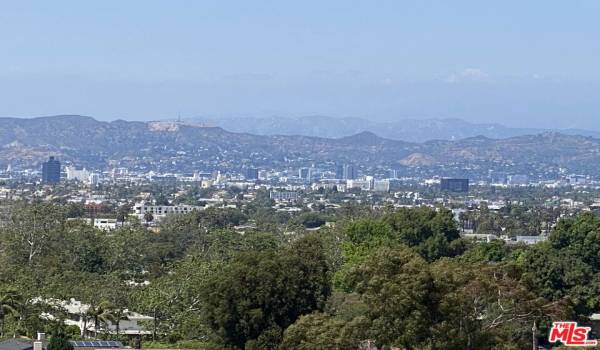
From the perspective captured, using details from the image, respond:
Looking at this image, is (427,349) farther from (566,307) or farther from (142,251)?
(142,251)

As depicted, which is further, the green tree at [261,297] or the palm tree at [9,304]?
the palm tree at [9,304]

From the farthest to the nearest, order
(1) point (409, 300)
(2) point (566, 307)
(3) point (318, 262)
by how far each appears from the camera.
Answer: (3) point (318, 262), (2) point (566, 307), (1) point (409, 300)

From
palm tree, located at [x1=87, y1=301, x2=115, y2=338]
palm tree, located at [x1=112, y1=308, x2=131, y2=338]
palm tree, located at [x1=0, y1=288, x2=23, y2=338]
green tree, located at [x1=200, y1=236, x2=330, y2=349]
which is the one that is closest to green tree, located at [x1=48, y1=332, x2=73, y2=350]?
green tree, located at [x1=200, y1=236, x2=330, y2=349]

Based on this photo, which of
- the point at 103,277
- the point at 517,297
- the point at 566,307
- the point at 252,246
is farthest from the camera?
the point at 252,246

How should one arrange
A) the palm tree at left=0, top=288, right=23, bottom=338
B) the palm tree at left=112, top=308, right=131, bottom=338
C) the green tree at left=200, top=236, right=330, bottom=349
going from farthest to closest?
the palm tree at left=112, top=308, right=131, bottom=338, the palm tree at left=0, top=288, right=23, bottom=338, the green tree at left=200, top=236, right=330, bottom=349

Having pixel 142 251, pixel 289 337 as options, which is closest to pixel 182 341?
pixel 289 337
